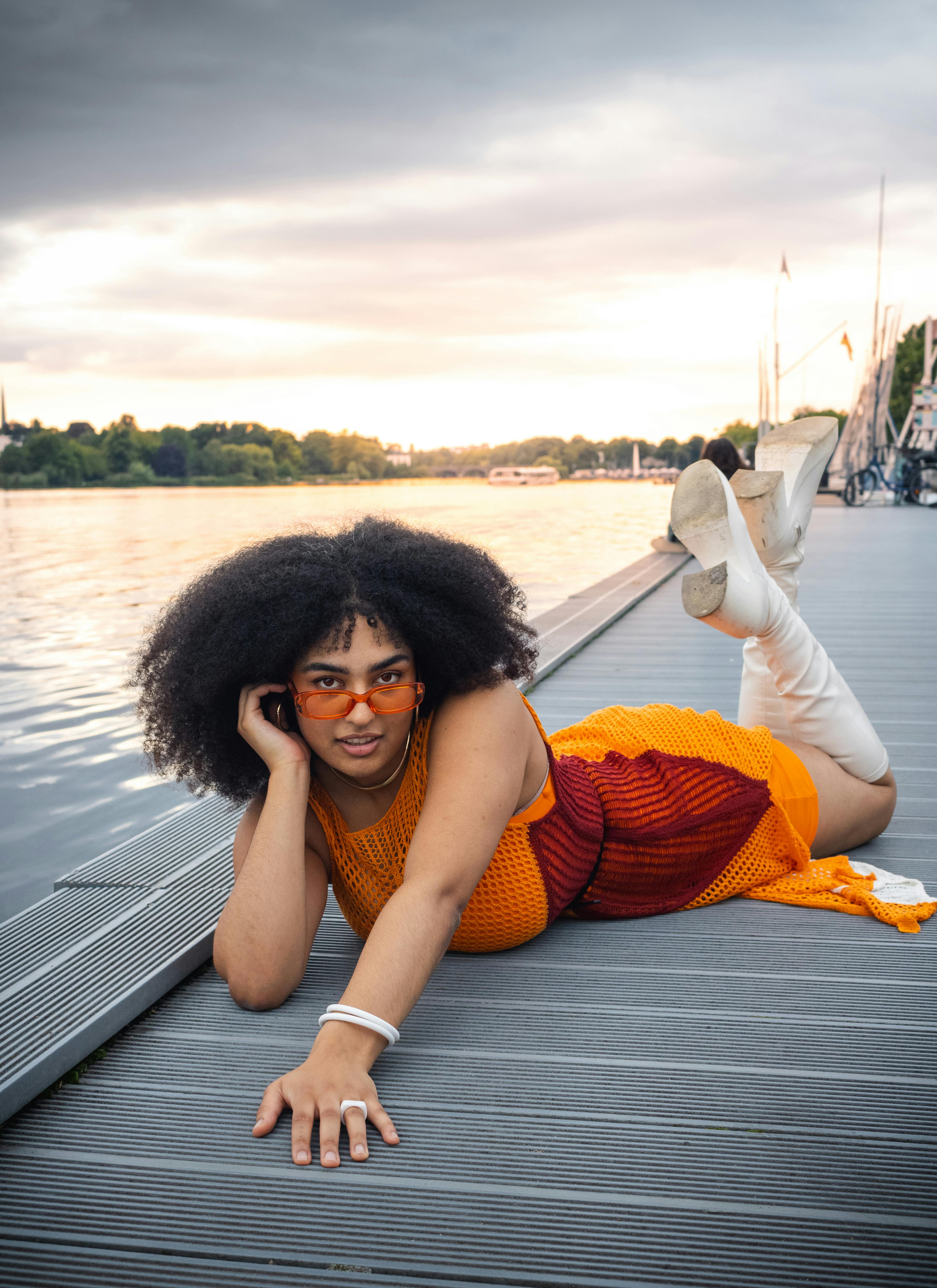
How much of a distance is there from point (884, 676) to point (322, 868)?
414 cm

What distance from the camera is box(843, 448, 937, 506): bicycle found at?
21844 millimetres

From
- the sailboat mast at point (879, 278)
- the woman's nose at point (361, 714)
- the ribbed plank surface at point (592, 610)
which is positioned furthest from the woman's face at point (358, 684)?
the sailboat mast at point (879, 278)

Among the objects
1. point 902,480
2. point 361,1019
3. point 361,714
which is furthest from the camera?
point 902,480

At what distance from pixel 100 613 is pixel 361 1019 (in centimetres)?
1242

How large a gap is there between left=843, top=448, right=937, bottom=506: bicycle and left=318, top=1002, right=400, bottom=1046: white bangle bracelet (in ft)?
71.9

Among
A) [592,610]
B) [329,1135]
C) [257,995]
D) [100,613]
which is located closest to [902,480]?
[592,610]

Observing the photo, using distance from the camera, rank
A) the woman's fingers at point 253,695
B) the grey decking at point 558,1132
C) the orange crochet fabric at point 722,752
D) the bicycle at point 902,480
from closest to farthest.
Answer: the grey decking at point 558,1132, the woman's fingers at point 253,695, the orange crochet fabric at point 722,752, the bicycle at point 902,480

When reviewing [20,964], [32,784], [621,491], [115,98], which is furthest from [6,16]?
[621,491]

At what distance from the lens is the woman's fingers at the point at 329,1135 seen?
1.61m

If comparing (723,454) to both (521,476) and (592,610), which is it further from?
(521,476)

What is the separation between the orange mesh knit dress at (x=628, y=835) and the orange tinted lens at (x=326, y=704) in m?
0.22

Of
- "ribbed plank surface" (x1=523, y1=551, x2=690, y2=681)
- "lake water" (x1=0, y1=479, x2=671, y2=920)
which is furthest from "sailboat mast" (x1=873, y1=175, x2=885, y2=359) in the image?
"ribbed plank surface" (x1=523, y1=551, x2=690, y2=681)

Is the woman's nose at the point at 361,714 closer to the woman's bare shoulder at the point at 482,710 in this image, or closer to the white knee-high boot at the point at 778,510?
the woman's bare shoulder at the point at 482,710

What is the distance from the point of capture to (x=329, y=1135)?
1.64 metres
